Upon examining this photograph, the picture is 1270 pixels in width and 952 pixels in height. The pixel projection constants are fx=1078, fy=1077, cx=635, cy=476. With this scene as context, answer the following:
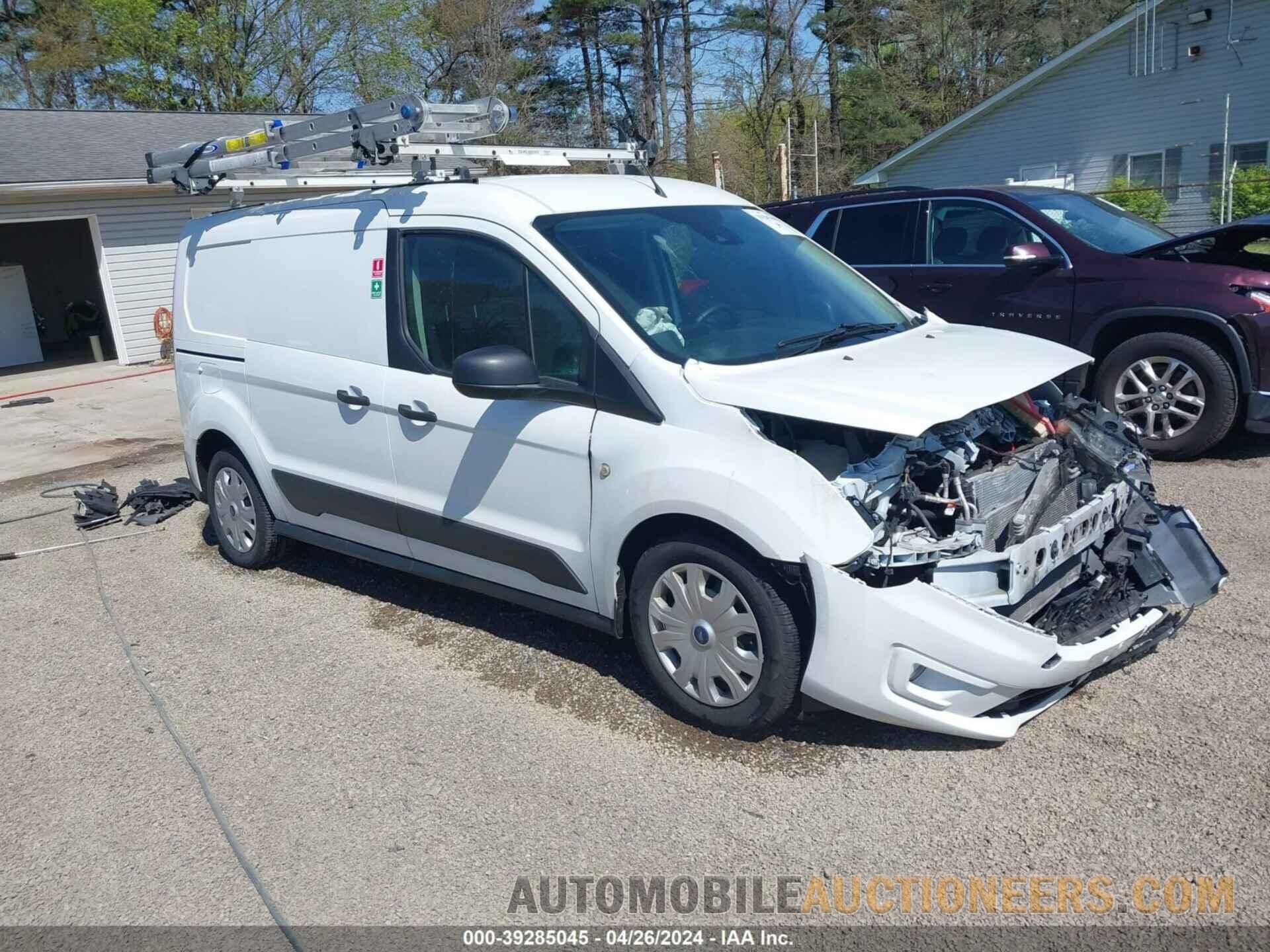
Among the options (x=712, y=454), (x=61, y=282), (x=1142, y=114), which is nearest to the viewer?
(x=712, y=454)

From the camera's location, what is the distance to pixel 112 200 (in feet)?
58.2

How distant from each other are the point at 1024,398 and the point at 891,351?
2.15ft

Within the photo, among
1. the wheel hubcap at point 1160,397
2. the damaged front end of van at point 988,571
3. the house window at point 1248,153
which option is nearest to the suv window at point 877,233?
the wheel hubcap at point 1160,397

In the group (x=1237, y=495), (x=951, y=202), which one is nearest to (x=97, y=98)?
(x=951, y=202)

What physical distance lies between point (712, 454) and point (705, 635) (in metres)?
0.65

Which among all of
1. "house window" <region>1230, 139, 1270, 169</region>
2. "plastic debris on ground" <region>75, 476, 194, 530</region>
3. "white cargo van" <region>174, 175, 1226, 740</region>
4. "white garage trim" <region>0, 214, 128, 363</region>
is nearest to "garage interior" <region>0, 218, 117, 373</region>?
"white garage trim" <region>0, 214, 128, 363</region>

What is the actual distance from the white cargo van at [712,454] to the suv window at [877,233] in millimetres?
3343

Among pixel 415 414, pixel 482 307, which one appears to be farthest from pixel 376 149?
pixel 415 414

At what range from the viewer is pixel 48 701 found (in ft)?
15.6

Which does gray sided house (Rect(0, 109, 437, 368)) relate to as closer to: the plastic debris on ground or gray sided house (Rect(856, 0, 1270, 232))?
the plastic debris on ground

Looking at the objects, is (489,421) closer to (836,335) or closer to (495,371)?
(495,371)

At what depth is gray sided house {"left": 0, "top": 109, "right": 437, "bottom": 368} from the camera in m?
16.8

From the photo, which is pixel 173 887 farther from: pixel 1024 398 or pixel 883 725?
pixel 1024 398

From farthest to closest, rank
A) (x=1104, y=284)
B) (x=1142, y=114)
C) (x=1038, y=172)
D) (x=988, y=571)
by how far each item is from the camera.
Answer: (x=1038, y=172) < (x=1142, y=114) < (x=1104, y=284) < (x=988, y=571)
